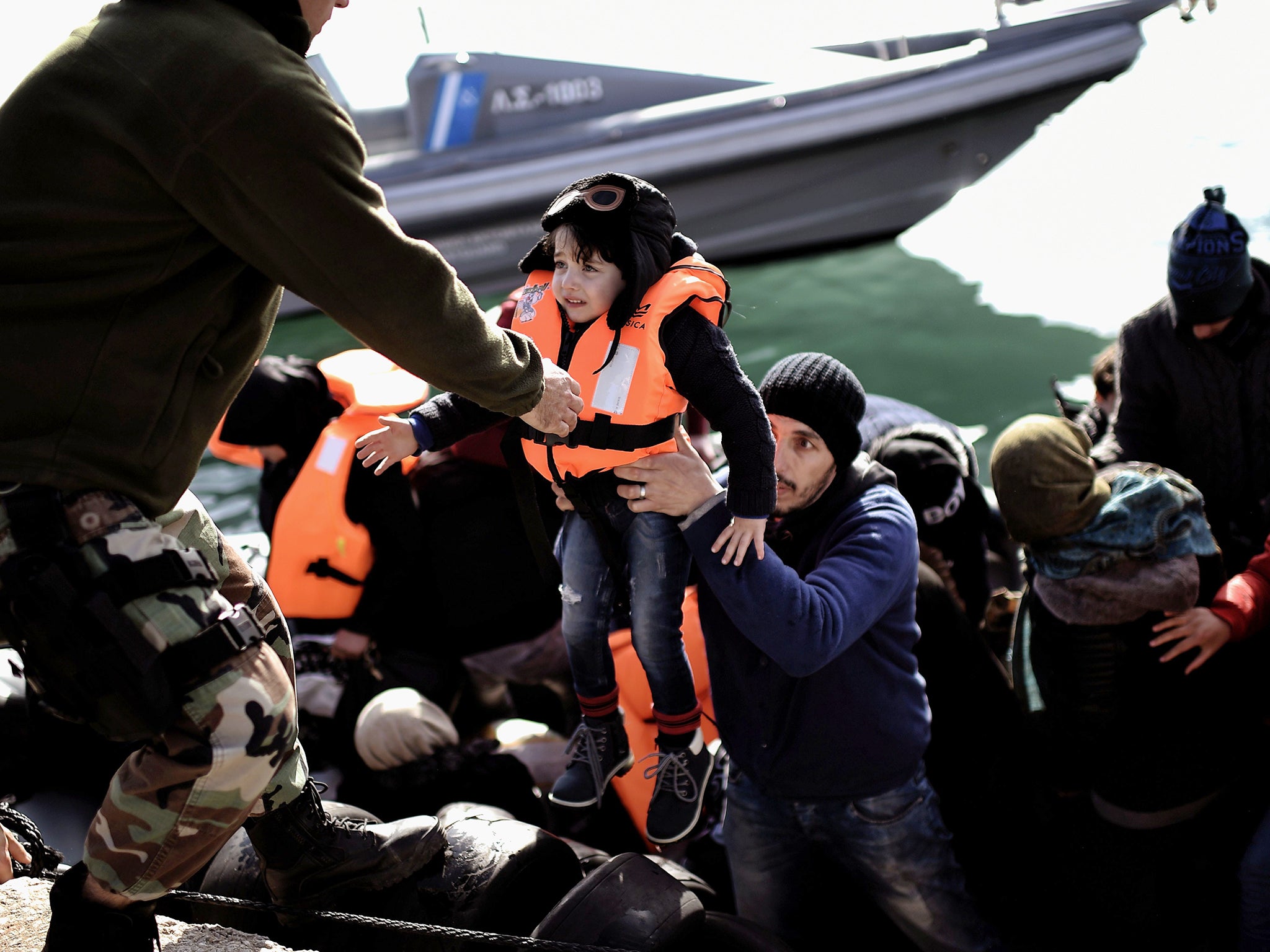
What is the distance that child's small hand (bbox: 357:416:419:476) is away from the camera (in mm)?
2248

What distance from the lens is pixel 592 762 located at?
249 centimetres

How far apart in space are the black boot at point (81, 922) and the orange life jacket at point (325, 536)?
2.00 meters

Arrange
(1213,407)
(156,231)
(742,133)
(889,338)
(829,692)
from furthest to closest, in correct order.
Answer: (742,133) < (889,338) < (1213,407) < (829,692) < (156,231)

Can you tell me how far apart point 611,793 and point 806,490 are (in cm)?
126

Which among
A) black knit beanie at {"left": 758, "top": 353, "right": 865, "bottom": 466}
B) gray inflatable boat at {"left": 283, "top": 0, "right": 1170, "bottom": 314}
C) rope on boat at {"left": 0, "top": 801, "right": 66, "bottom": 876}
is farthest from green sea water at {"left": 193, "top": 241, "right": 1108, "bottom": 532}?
black knit beanie at {"left": 758, "top": 353, "right": 865, "bottom": 466}

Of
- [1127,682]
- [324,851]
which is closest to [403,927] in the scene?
[324,851]

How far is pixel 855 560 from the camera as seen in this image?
7.56 ft

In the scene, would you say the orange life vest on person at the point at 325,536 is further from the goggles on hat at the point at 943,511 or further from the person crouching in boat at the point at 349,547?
the goggles on hat at the point at 943,511

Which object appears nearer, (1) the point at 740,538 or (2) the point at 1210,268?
(1) the point at 740,538

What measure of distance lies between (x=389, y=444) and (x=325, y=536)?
5.27 feet

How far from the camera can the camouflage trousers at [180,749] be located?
1581 millimetres

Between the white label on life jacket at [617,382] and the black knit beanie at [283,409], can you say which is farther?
the black knit beanie at [283,409]

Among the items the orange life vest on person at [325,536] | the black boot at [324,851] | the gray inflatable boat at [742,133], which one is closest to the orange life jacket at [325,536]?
the orange life vest on person at [325,536]

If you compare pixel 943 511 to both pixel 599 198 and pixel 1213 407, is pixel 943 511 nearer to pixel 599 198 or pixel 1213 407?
pixel 1213 407
